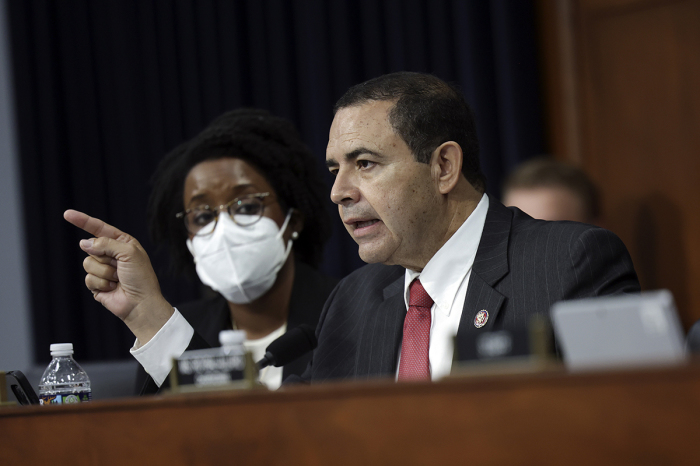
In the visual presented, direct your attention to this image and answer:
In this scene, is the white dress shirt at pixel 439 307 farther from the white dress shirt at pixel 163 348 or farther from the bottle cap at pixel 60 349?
the bottle cap at pixel 60 349

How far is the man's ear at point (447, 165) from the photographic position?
174cm

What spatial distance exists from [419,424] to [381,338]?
0.91m

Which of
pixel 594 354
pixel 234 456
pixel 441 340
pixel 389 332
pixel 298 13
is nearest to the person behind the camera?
pixel 594 354

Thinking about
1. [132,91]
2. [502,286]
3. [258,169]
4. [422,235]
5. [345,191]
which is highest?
[132,91]

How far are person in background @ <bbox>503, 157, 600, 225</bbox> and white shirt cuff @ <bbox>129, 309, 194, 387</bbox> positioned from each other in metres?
1.65

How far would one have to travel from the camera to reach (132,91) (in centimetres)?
396

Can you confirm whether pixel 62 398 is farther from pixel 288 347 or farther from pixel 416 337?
pixel 416 337

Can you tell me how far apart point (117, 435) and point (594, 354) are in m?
0.59

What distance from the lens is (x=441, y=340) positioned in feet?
5.21

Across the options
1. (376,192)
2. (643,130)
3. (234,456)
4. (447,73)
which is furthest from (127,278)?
(643,130)

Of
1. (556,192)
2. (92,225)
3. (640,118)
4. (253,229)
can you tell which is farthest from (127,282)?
(640,118)

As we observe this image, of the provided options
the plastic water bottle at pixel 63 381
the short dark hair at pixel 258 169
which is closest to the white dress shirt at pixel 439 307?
the plastic water bottle at pixel 63 381

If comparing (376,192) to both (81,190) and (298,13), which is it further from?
(81,190)

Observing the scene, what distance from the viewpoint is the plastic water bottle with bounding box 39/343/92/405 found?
1.44m
